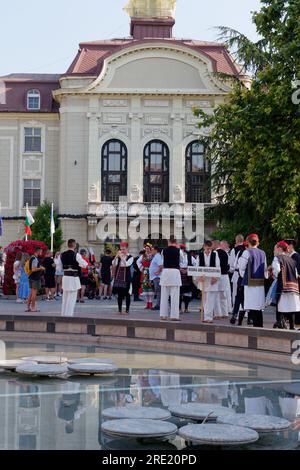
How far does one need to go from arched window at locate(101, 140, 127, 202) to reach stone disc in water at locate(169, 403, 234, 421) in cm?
4140

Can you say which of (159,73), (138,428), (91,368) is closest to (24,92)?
(159,73)

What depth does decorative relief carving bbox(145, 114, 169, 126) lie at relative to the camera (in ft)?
159

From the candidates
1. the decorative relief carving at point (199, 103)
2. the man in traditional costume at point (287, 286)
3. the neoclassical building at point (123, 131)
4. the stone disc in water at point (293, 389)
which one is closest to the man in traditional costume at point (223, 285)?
the man in traditional costume at point (287, 286)

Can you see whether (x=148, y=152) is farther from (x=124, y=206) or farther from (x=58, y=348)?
(x=58, y=348)

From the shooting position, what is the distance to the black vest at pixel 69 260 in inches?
619

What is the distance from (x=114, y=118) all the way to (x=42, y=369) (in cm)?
3972

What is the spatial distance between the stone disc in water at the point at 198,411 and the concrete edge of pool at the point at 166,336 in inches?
165

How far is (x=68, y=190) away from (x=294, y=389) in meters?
40.0

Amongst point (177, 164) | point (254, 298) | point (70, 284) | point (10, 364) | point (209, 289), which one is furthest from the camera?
point (177, 164)

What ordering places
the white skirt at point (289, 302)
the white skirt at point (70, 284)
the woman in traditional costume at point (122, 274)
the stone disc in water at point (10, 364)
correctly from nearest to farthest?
the stone disc in water at point (10, 364) → the white skirt at point (289, 302) → the white skirt at point (70, 284) → the woman in traditional costume at point (122, 274)

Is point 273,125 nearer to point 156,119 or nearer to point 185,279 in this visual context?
point 185,279

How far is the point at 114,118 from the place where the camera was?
158 ft

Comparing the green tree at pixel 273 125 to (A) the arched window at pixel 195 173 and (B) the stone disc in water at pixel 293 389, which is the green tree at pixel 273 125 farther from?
(A) the arched window at pixel 195 173

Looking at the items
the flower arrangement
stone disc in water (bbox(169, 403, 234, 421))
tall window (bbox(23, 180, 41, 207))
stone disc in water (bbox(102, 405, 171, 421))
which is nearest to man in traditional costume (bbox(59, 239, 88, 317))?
the flower arrangement
